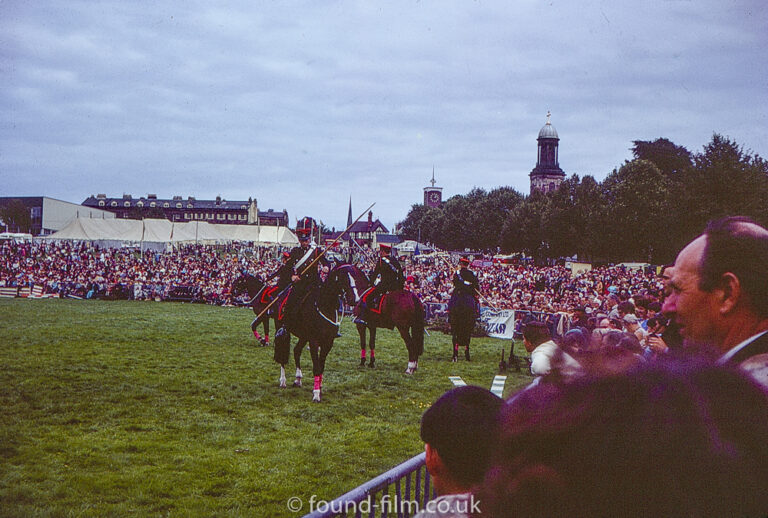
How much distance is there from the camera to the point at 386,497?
12.8 feet

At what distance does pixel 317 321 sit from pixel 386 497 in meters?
8.15

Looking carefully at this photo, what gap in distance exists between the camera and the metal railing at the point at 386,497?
3242 mm

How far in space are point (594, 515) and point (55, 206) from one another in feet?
286

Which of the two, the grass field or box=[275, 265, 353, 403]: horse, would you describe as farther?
box=[275, 265, 353, 403]: horse

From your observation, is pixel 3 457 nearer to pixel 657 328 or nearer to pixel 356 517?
pixel 356 517

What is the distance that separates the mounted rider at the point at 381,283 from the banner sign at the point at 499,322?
7932mm

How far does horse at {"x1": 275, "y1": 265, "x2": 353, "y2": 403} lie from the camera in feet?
39.0

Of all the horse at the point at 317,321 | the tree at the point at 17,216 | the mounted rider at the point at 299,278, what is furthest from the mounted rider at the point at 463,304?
the tree at the point at 17,216

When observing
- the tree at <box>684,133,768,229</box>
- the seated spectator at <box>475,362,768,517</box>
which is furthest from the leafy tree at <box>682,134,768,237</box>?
the seated spectator at <box>475,362,768,517</box>

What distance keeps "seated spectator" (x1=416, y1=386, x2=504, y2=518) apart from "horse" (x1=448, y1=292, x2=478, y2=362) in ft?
49.2

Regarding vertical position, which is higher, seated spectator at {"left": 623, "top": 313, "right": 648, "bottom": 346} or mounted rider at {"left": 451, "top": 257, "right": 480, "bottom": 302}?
mounted rider at {"left": 451, "top": 257, "right": 480, "bottom": 302}

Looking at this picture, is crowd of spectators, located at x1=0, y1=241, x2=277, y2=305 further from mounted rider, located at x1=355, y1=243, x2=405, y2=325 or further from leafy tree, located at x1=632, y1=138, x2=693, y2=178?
leafy tree, located at x1=632, y1=138, x2=693, y2=178

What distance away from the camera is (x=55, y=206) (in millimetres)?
76562

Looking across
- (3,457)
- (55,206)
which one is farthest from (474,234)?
(3,457)
